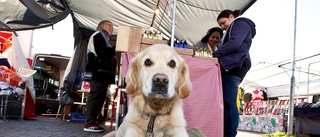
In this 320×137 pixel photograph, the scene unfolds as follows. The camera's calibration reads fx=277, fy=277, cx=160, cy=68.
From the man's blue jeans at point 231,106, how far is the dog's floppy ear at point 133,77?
1.55 m

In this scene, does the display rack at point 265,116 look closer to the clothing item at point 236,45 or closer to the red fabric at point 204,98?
the clothing item at point 236,45

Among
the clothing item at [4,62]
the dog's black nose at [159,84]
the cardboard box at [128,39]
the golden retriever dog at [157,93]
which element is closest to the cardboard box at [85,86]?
the clothing item at [4,62]

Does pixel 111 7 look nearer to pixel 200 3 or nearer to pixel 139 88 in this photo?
pixel 200 3

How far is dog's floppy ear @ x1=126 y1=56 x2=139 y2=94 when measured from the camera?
2322 mm

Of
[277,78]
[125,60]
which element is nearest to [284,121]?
[277,78]

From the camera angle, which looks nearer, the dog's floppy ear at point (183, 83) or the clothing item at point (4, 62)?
the dog's floppy ear at point (183, 83)

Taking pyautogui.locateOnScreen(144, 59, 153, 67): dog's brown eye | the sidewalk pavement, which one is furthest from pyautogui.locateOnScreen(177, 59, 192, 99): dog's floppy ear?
the sidewalk pavement

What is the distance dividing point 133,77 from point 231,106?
1620 millimetres

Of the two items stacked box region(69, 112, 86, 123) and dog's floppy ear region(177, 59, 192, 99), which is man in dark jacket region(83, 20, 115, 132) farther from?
stacked box region(69, 112, 86, 123)

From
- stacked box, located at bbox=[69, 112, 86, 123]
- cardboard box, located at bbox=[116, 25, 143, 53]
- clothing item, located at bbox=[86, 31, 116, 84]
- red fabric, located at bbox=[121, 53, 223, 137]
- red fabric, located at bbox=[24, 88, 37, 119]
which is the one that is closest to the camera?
red fabric, located at bbox=[121, 53, 223, 137]

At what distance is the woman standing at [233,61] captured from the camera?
3.35 meters

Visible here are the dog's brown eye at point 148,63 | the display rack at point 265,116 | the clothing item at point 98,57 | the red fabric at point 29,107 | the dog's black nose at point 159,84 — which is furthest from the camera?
the display rack at point 265,116

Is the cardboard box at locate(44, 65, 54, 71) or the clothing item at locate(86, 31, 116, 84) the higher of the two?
the cardboard box at locate(44, 65, 54, 71)

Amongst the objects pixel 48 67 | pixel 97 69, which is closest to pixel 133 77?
pixel 97 69
